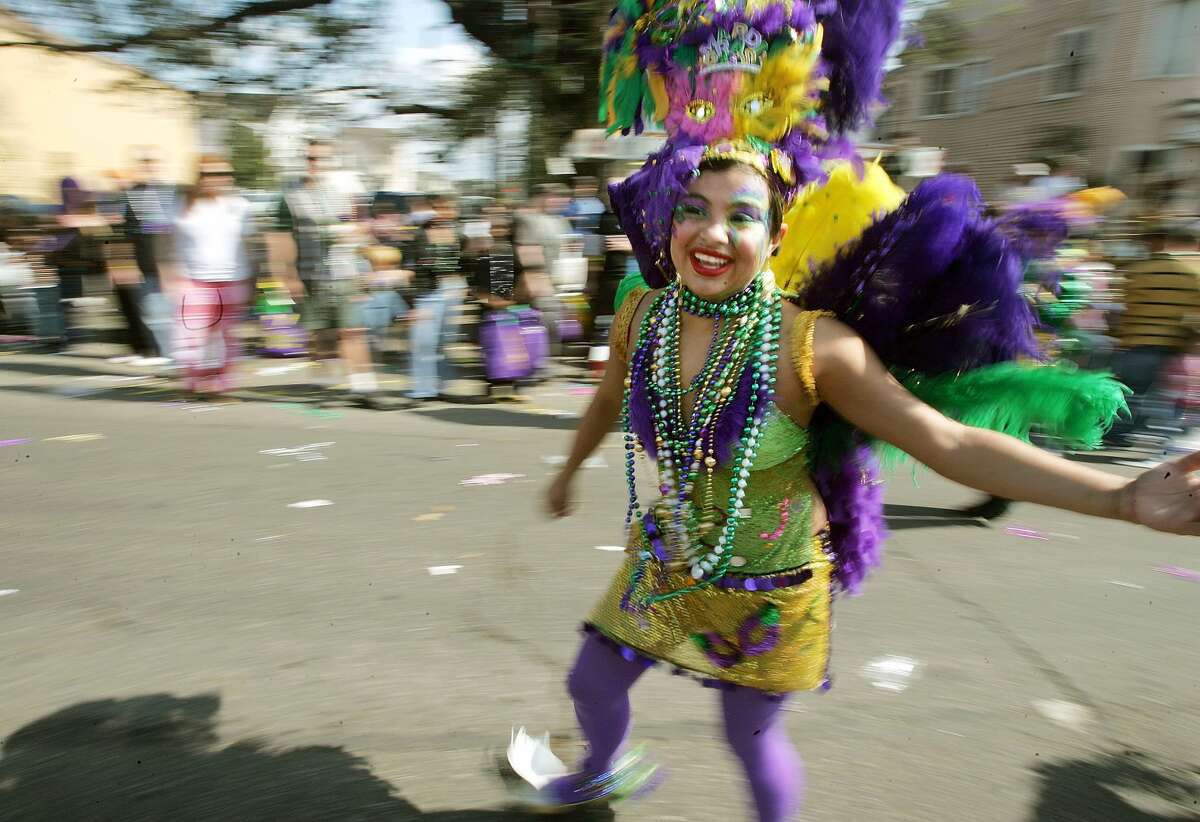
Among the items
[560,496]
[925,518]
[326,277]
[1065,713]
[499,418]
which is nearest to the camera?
[560,496]

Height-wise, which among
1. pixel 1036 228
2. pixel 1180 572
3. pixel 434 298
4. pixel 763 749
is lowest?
pixel 1180 572

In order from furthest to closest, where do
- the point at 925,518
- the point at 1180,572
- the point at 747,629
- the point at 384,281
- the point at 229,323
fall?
the point at 384,281, the point at 229,323, the point at 925,518, the point at 1180,572, the point at 747,629

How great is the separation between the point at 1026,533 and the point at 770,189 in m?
3.84

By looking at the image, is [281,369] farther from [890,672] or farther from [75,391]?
[890,672]

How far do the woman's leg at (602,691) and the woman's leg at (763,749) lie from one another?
229 mm

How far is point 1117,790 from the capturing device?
264 cm

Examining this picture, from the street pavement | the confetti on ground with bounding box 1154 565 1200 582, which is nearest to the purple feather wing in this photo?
the street pavement

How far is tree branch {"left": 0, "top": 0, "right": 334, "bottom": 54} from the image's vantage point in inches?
396

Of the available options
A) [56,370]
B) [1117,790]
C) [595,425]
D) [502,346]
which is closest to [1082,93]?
[502,346]

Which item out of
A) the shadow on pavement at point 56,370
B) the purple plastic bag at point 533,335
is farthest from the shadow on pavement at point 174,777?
the shadow on pavement at point 56,370

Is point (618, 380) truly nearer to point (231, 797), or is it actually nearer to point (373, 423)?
point (231, 797)

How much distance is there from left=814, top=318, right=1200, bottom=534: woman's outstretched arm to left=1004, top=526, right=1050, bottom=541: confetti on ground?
3.56 metres

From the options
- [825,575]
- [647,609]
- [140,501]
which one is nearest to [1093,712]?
[825,575]

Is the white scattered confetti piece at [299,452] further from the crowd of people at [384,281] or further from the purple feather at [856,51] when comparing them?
the purple feather at [856,51]
